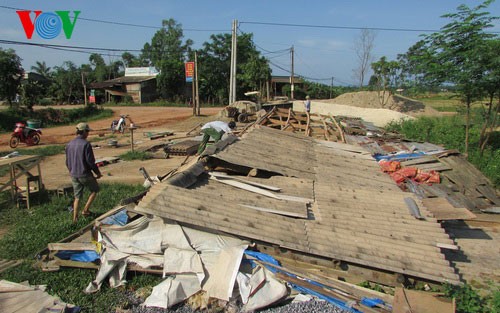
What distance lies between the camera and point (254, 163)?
5938 millimetres

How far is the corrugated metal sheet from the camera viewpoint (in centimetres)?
408

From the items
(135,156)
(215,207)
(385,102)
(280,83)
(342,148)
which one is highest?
(280,83)

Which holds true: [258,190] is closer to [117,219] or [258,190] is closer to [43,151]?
[117,219]

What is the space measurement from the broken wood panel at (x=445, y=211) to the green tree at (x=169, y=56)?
36006 millimetres

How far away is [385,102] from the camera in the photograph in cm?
3180

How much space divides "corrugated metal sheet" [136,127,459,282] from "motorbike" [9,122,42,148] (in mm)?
12516

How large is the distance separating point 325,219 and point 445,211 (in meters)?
2.35

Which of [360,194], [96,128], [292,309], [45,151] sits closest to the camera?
[292,309]

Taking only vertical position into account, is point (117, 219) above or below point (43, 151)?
above

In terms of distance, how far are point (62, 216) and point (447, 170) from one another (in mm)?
8948

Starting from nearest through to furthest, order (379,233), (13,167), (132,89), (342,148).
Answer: (379,233), (13,167), (342,148), (132,89)

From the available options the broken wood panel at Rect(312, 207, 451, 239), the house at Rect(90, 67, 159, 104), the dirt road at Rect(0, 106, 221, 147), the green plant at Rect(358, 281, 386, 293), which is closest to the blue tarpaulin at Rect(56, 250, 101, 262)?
the broken wood panel at Rect(312, 207, 451, 239)

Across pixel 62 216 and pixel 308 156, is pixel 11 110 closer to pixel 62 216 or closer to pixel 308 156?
pixel 62 216

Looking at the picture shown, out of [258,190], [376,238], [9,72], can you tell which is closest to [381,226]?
[376,238]
